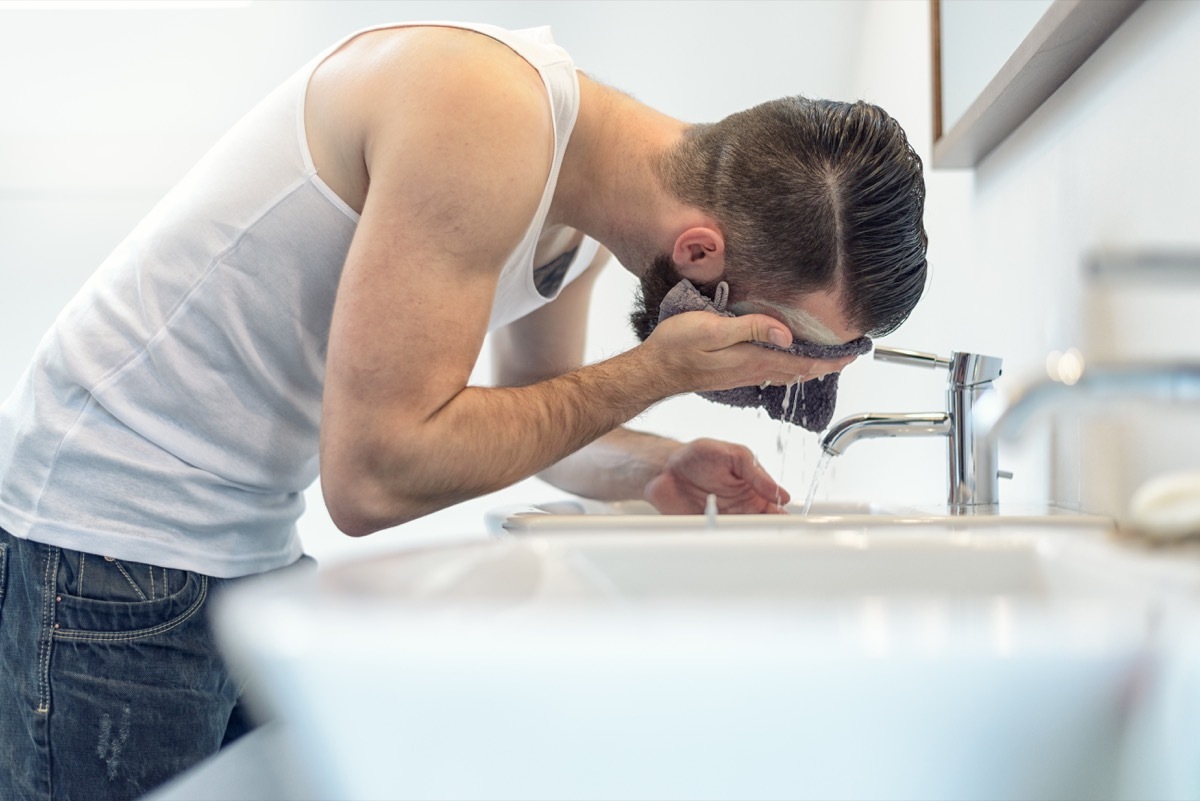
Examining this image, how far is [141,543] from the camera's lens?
0.75 m

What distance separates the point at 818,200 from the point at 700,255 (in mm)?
119

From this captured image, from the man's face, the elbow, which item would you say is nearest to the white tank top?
the elbow

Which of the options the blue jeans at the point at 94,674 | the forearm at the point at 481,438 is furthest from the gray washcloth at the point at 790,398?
the blue jeans at the point at 94,674

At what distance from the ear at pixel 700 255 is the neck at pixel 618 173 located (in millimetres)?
25

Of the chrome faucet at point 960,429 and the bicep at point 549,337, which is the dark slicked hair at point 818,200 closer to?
the chrome faucet at point 960,429

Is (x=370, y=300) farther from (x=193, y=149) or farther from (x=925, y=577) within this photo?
(x=193, y=149)

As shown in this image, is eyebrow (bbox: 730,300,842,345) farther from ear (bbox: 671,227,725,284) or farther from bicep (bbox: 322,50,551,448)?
bicep (bbox: 322,50,551,448)

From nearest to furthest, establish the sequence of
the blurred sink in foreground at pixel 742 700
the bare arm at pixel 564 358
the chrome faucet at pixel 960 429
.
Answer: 1. the blurred sink in foreground at pixel 742 700
2. the chrome faucet at pixel 960 429
3. the bare arm at pixel 564 358

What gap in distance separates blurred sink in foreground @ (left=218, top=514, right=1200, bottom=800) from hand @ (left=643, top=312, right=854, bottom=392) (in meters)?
0.52

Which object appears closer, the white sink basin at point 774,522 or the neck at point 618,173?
the white sink basin at point 774,522

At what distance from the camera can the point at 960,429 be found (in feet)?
3.11

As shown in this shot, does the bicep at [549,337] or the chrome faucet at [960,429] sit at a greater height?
the bicep at [549,337]

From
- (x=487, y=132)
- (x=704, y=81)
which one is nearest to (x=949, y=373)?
(x=487, y=132)

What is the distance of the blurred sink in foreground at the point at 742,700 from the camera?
288mm
